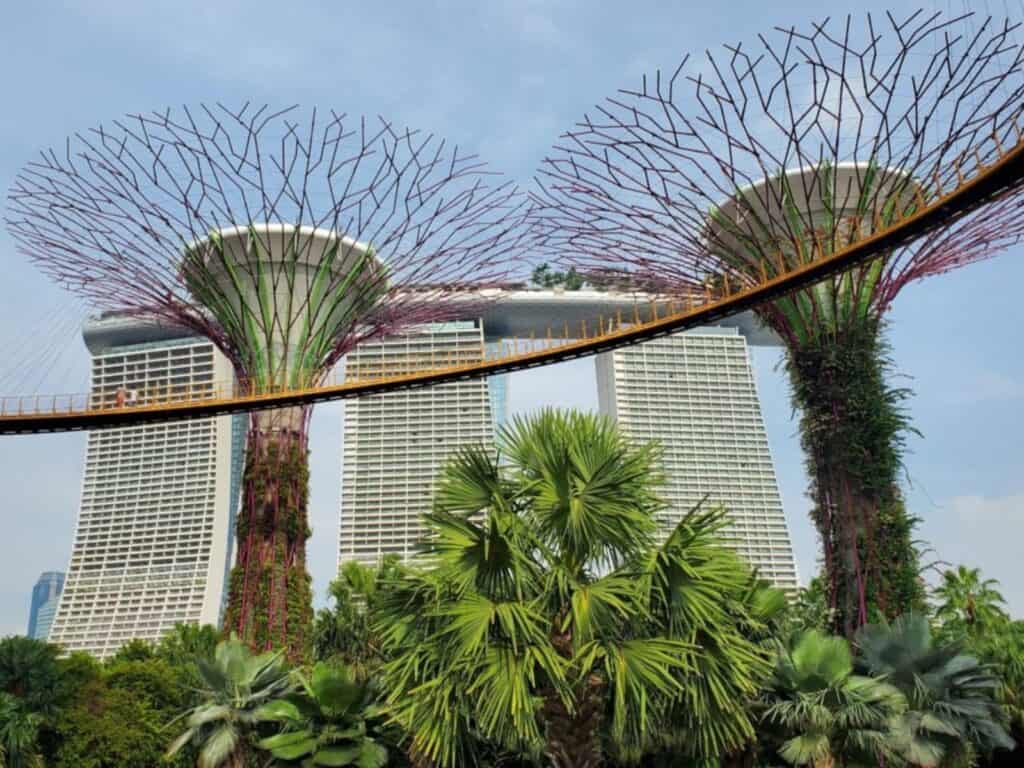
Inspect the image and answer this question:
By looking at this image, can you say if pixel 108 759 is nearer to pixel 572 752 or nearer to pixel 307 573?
pixel 307 573

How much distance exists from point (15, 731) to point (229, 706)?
8334 mm

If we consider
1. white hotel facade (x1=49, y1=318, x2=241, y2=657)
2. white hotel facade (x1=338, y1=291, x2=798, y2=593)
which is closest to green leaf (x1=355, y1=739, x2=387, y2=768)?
white hotel facade (x1=338, y1=291, x2=798, y2=593)

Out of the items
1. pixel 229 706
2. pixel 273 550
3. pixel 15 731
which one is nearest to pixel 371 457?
pixel 273 550

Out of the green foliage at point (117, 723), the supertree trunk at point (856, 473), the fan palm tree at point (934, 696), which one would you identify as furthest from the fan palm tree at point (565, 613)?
the green foliage at point (117, 723)

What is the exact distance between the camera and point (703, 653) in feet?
44.8

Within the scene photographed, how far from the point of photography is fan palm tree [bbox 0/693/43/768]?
23031mm

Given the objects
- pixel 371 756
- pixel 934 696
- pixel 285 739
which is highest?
pixel 934 696

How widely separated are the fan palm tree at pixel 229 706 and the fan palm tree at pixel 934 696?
970 cm

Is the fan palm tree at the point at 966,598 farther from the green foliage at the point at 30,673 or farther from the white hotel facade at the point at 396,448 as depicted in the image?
the white hotel facade at the point at 396,448

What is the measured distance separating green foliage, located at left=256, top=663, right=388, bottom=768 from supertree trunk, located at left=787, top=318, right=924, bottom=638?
11.3m

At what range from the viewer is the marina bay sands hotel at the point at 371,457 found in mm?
107812

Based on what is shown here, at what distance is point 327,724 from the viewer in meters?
17.0

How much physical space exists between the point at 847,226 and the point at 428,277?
1041 cm

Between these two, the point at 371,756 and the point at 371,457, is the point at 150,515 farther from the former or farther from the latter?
the point at 371,756
